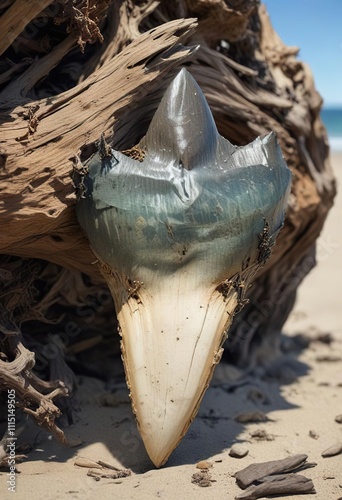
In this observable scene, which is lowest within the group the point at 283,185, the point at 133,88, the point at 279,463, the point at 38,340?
the point at 279,463

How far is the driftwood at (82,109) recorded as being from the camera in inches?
107

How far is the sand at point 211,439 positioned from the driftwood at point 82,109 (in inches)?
9.2

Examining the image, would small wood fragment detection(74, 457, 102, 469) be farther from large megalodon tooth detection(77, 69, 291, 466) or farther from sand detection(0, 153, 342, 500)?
large megalodon tooth detection(77, 69, 291, 466)

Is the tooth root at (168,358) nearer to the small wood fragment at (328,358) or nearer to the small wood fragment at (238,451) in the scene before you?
the small wood fragment at (238,451)

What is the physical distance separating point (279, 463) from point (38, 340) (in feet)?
4.13

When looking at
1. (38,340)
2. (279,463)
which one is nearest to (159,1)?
(38,340)

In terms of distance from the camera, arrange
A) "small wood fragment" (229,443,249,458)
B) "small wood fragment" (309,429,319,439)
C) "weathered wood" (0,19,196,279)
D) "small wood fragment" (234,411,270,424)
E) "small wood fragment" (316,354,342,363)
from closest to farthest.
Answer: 1. "weathered wood" (0,19,196,279)
2. "small wood fragment" (229,443,249,458)
3. "small wood fragment" (309,429,319,439)
4. "small wood fragment" (234,411,270,424)
5. "small wood fragment" (316,354,342,363)

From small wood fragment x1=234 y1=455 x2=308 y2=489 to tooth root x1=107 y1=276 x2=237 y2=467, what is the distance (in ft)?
0.89

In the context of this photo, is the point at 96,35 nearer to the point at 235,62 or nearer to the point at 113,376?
the point at 235,62

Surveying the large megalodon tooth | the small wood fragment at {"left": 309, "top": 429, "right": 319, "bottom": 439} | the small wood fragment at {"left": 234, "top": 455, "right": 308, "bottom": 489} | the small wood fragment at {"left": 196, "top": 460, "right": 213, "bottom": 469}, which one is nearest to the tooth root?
the large megalodon tooth

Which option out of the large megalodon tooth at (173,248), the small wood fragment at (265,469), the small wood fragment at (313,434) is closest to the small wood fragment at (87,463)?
the large megalodon tooth at (173,248)

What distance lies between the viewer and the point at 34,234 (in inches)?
110

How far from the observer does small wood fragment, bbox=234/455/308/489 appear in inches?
101

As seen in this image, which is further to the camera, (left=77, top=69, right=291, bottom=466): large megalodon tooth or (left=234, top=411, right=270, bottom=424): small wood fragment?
(left=234, top=411, right=270, bottom=424): small wood fragment
